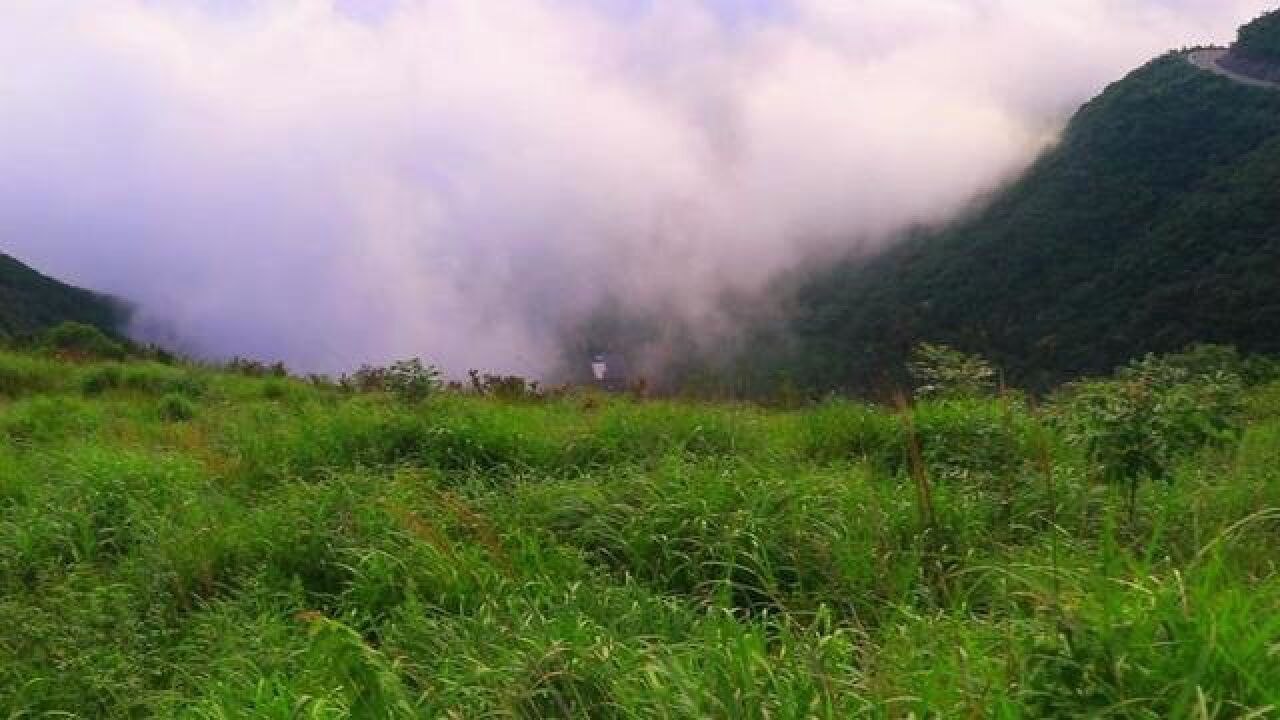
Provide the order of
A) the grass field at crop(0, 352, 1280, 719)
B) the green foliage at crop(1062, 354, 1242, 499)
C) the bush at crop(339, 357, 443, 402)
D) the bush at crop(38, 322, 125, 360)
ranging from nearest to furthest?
the grass field at crop(0, 352, 1280, 719), the green foliage at crop(1062, 354, 1242, 499), the bush at crop(339, 357, 443, 402), the bush at crop(38, 322, 125, 360)

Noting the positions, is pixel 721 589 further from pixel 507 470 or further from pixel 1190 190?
pixel 1190 190

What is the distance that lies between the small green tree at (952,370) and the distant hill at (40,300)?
4755 centimetres

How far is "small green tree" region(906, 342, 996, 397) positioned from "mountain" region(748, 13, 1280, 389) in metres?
34.7

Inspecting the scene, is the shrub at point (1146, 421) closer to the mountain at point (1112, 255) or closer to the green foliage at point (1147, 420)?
the green foliage at point (1147, 420)

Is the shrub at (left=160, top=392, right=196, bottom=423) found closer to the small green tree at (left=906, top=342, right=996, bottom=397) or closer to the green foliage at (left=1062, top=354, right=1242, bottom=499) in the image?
the small green tree at (left=906, top=342, right=996, bottom=397)

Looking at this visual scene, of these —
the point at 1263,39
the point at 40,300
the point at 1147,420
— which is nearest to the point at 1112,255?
the point at 1263,39

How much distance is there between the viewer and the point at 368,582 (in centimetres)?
436

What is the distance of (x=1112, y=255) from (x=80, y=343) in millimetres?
62665

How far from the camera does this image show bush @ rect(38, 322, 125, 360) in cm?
1633

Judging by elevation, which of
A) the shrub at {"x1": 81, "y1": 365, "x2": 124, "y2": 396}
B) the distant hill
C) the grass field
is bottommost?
the grass field

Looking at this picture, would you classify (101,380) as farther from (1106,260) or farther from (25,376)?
(1106,260)

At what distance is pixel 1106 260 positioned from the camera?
6681cm

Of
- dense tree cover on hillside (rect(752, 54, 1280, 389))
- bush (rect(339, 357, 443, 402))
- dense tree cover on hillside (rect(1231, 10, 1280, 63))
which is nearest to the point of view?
bush (rect(339, 357, 443, 402))

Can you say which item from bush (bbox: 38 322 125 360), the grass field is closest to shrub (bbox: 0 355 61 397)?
bush (bbox: 38 322 125 360)
